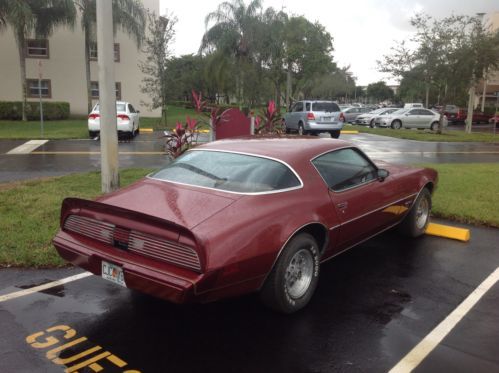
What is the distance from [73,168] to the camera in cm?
1151

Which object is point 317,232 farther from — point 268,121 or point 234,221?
point 268,121

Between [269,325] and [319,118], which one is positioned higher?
[319,118]

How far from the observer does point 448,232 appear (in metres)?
6.30

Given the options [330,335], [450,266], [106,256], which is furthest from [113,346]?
[450,266]

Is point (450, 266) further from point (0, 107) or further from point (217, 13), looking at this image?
point (217, 13)

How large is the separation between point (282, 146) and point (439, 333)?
217 cm

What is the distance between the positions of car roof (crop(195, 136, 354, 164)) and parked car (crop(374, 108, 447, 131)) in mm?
25822

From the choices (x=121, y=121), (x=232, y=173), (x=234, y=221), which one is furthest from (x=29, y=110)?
(x=234, y=221)

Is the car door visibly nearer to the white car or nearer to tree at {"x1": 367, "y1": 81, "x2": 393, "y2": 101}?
the white car

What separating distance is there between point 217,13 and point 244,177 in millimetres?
33442

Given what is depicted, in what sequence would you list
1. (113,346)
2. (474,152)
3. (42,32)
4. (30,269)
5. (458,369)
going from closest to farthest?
1. (458,369)
2. (113,346)
3. (30,269)
4. (474,152)
5. (42,32)

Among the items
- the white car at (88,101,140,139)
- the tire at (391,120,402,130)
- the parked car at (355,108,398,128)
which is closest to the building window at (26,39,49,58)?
the white car at (88,101,140,139)

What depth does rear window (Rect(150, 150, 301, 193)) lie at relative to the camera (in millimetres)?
4113

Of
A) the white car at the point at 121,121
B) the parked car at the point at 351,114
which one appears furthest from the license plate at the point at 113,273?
the parked car at the point at 351,114
